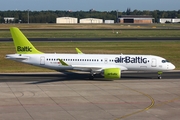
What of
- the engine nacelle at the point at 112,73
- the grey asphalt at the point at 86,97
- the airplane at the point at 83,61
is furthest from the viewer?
the airplane at the point at 83,61

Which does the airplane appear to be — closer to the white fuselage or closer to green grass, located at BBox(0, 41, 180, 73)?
the white fuselage

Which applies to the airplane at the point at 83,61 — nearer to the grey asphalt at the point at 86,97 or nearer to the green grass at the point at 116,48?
the grey asphalt at the point at 86,97

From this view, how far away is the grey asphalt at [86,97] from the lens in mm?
32562

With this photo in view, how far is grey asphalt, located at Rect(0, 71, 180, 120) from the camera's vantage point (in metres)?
32.6

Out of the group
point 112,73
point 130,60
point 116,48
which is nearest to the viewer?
point 112,73

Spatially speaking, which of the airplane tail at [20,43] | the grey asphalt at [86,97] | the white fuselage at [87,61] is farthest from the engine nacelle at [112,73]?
the airplane tail at [20,43]

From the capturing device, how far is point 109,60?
50.2m

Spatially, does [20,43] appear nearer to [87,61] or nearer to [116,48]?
[87,61]

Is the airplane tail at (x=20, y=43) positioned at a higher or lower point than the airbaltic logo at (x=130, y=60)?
higher

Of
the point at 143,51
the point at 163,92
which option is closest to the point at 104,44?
the point at 143,51

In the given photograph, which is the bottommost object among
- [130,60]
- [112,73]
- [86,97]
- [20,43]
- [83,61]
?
[86,97]

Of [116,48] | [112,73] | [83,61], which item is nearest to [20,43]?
[83,61]

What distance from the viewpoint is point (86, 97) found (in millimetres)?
39188

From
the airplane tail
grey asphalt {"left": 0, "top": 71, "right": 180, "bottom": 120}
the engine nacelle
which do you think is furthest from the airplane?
grey asphalt {"left": 0, "top": 71, "right": 180, "bottom": 120}
